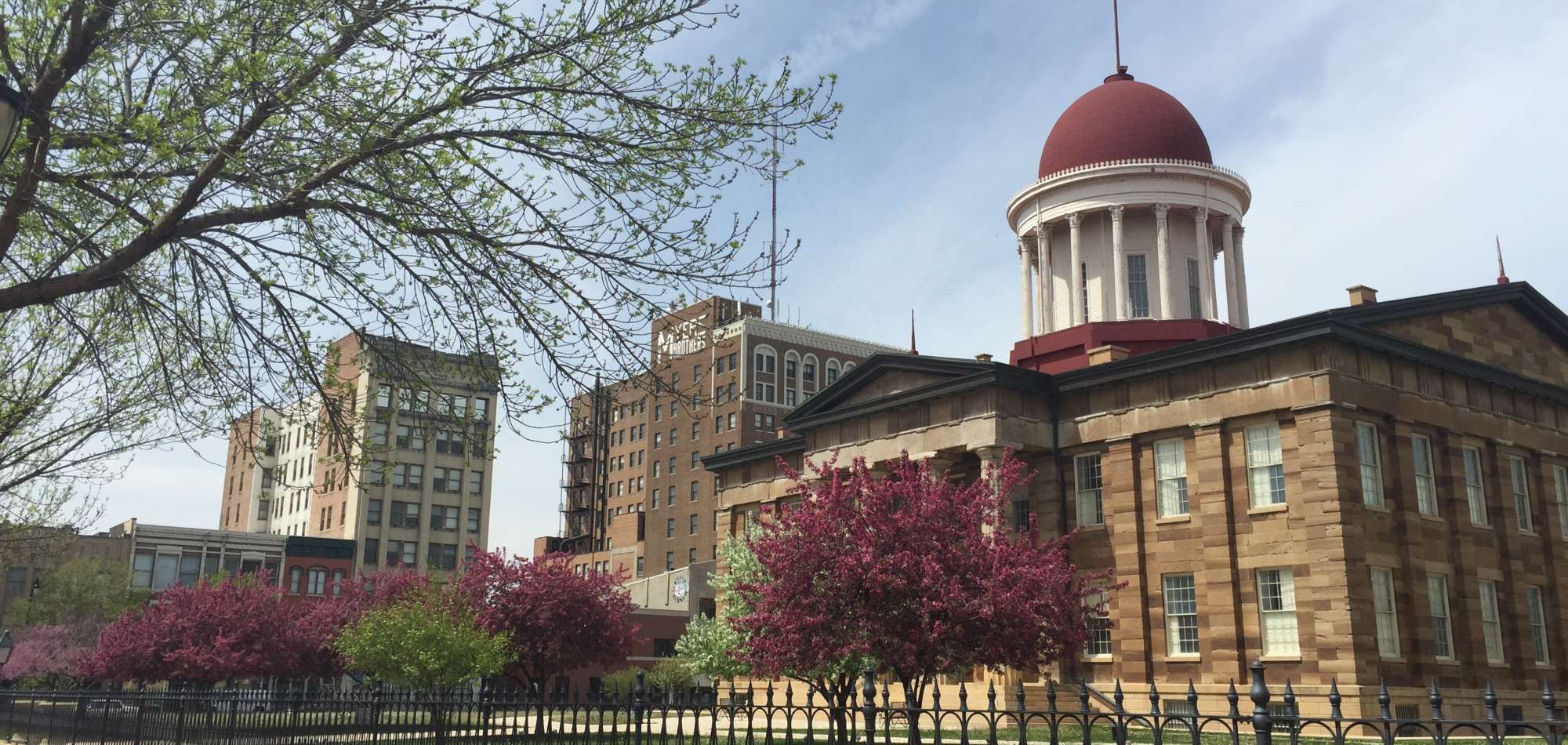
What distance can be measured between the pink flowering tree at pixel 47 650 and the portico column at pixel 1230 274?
5868cm

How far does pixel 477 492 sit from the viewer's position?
10075 cm

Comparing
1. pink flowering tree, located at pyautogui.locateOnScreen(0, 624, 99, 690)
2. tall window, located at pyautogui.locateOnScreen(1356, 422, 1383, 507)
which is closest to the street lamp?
tall window, located at pyautogui.locateOnScreen(1356, 422, 1383, 507)

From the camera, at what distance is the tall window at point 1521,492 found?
37.7 m

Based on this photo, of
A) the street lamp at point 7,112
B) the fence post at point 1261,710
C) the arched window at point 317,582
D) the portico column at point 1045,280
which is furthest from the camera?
the arched window at point 317,582

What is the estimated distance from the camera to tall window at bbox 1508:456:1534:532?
37719 mm

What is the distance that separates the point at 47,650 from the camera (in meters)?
68.0

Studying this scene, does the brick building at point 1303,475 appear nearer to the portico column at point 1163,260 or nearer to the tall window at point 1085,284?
the portico column at point 1163,260

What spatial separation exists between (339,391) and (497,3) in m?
4.99

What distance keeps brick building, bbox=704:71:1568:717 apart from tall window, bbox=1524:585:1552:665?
0.07 m

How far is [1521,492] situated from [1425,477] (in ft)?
17.9

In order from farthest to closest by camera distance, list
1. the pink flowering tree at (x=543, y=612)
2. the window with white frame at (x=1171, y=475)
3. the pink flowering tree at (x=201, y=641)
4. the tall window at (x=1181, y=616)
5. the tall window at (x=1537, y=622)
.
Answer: the pink flowering tree at (x=201, y=641)
the pink flowering tree at (x=543, y=612)
the tall window at (x=1537, y=622)
the window with white frame at (x=1171, y=475)
the tall window at (x=1181, y=616)

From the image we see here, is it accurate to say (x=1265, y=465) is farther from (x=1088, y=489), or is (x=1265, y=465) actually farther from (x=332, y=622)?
(x=332, y=622)

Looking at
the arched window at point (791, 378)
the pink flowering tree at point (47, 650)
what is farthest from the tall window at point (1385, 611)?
the arched window at point (791, 378)

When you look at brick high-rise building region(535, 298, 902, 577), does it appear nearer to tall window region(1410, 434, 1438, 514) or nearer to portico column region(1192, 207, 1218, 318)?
portico column region(1192, 207, 1218, 318)
